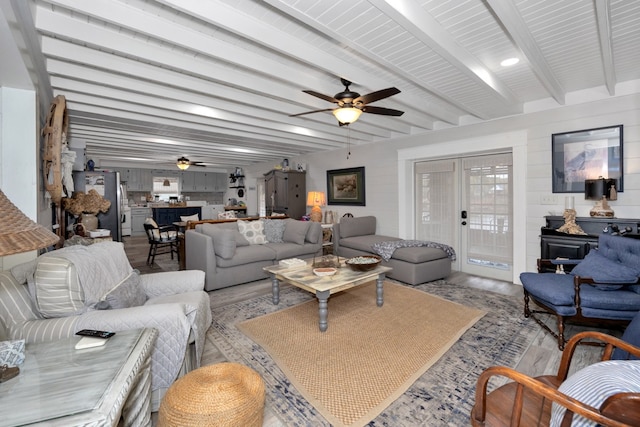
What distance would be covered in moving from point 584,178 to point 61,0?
16.7ft

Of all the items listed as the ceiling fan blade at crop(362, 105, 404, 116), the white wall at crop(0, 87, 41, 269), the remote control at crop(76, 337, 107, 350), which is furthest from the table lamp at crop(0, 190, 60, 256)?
the ceiling fan blade at crop(362, 105, 404, 116)

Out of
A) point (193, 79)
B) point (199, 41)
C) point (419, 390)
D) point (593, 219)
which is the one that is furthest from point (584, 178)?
point (193, 79)

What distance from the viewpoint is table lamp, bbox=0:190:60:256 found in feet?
2.61

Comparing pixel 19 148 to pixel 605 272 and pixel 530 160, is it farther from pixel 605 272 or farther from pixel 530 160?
pixel 530 160

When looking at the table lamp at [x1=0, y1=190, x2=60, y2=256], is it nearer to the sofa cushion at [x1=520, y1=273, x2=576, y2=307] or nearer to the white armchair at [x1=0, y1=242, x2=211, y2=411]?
the white armchair at [x1=0, y1=242, x2=211, y2=411]

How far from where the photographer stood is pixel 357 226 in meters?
5.53

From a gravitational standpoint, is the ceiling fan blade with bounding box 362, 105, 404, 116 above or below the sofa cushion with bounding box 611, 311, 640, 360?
above

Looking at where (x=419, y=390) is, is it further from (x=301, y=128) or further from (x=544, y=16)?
(x=301, y=128)

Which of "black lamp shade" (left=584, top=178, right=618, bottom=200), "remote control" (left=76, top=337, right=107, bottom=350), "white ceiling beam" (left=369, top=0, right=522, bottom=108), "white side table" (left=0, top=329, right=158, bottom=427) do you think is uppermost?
"white ceiling beam" (left=369, top=0, right=522, bottom=108)

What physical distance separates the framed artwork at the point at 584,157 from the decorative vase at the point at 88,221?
6311 mm

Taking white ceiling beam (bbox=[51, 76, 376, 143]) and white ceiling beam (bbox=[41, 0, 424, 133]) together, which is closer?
white ceiling beam (bbox=[41, 0, 424, 133])

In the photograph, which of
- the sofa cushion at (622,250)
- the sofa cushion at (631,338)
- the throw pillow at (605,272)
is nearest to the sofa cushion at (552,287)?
the throw pillow at (605,272)

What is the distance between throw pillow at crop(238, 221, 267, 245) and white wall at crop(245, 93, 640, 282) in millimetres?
2284

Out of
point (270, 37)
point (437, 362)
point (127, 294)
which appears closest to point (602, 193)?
point (437, 362)
